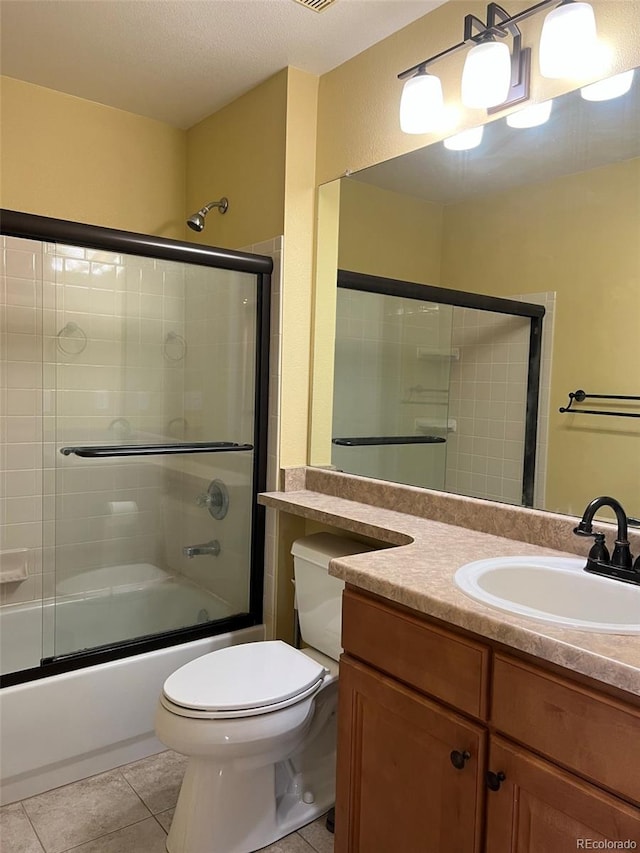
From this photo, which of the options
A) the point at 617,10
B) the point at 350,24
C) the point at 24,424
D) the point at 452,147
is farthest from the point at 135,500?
the point at 617,10

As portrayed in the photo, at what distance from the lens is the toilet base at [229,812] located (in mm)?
1652

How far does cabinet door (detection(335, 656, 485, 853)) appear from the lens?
116 centimetres

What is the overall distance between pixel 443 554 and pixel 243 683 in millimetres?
644

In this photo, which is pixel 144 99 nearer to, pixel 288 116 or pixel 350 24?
pixel 288 116

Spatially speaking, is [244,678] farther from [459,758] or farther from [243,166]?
[243,166]

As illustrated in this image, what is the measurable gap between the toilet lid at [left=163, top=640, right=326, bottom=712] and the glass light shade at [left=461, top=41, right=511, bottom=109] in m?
1.61

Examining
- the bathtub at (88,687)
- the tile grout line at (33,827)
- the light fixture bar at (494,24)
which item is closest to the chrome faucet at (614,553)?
the light fixture bar at (494,24)

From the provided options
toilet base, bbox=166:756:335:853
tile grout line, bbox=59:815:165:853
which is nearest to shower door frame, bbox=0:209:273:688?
tile grout line, bbox=59:815:165:853

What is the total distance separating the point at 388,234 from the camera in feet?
7.41

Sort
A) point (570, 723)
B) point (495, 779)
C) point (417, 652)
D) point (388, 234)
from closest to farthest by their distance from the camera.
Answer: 1. point (570, 723)
2. point (495, 779)
3. point (417, 652)
4. point (388, 234)

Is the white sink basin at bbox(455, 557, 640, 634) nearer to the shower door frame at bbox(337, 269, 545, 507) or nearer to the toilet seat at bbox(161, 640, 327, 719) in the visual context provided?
the shower door frame at bbox(337, 269, 545, 507)

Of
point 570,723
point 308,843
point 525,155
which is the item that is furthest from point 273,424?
point 570,723

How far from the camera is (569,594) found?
1382 mm

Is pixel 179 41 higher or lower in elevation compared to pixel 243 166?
higher
